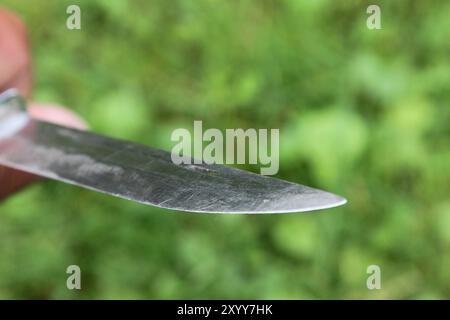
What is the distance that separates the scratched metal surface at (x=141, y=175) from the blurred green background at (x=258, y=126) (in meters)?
0.40

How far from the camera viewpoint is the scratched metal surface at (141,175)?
43 cm

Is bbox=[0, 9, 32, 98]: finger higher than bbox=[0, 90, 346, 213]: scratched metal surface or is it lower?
higher

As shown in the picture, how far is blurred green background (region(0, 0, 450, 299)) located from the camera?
92 cm

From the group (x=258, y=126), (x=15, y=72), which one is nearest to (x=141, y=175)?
(x=15, y=72)

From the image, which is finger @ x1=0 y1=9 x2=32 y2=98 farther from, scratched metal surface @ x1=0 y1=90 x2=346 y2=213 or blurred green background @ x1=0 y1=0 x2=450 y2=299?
blurred green background @ x1=0 y1=0 x2=450 y2=299

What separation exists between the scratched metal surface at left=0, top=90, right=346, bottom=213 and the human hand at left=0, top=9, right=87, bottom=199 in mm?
46

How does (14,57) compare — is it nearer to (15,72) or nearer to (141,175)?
(15,72)

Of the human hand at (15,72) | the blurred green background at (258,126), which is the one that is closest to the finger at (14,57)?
the human hand at (15,72)

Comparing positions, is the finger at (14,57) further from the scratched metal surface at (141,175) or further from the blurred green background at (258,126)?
the blurred green background at (258,126)

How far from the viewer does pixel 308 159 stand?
969 millimetres

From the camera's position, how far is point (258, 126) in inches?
40.2

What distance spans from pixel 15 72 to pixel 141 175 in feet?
0.65

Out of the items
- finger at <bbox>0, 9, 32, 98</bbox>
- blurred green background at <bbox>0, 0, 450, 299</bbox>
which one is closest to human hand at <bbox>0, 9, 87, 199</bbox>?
finger at <bbox>0, 9, 32, 98</bbox>
